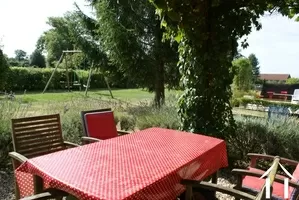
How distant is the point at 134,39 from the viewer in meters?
10.1

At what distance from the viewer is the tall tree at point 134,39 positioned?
9.88 meters

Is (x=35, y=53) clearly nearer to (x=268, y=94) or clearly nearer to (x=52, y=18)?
(x=52, y=18)

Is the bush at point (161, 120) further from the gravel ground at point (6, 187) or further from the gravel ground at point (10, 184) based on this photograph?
the gravel ground at point (6, 187)

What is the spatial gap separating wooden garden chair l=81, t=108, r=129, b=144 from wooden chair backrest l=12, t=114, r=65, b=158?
0.38 meters

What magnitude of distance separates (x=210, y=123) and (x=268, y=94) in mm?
19890

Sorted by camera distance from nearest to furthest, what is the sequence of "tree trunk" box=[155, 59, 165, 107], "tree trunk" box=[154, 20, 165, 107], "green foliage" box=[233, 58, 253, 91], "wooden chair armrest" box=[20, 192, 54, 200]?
"wooden chair armrest" box=[20, 192, 54, 200]
"tree trunk" box=[154, 20, 165, 107]
"tree trunk" box=[155, 59, 165, 107]
"green foliage" box=[233, 58, 253, 91]

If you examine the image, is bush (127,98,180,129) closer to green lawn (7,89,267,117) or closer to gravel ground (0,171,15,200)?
green lawn (7,89,267,117)

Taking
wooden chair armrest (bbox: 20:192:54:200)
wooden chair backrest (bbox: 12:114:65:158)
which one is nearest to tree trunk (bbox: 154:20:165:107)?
wooden chair backrest (bbox: 12:114:65:158)

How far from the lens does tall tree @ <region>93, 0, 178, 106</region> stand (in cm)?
988

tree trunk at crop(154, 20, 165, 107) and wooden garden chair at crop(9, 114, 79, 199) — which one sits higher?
tree trunk at crop(154, 20, 165, 107)

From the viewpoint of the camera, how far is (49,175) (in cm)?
200

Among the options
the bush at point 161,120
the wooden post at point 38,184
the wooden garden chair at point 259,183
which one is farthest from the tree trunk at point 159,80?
the wooden post at point 38,184

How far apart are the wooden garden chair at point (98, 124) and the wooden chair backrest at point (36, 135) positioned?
1.26 feet

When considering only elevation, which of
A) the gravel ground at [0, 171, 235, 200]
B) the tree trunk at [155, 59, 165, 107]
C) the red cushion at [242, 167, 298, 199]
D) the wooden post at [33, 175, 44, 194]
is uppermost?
the tree trunk at [155, 59, 165, 107]
